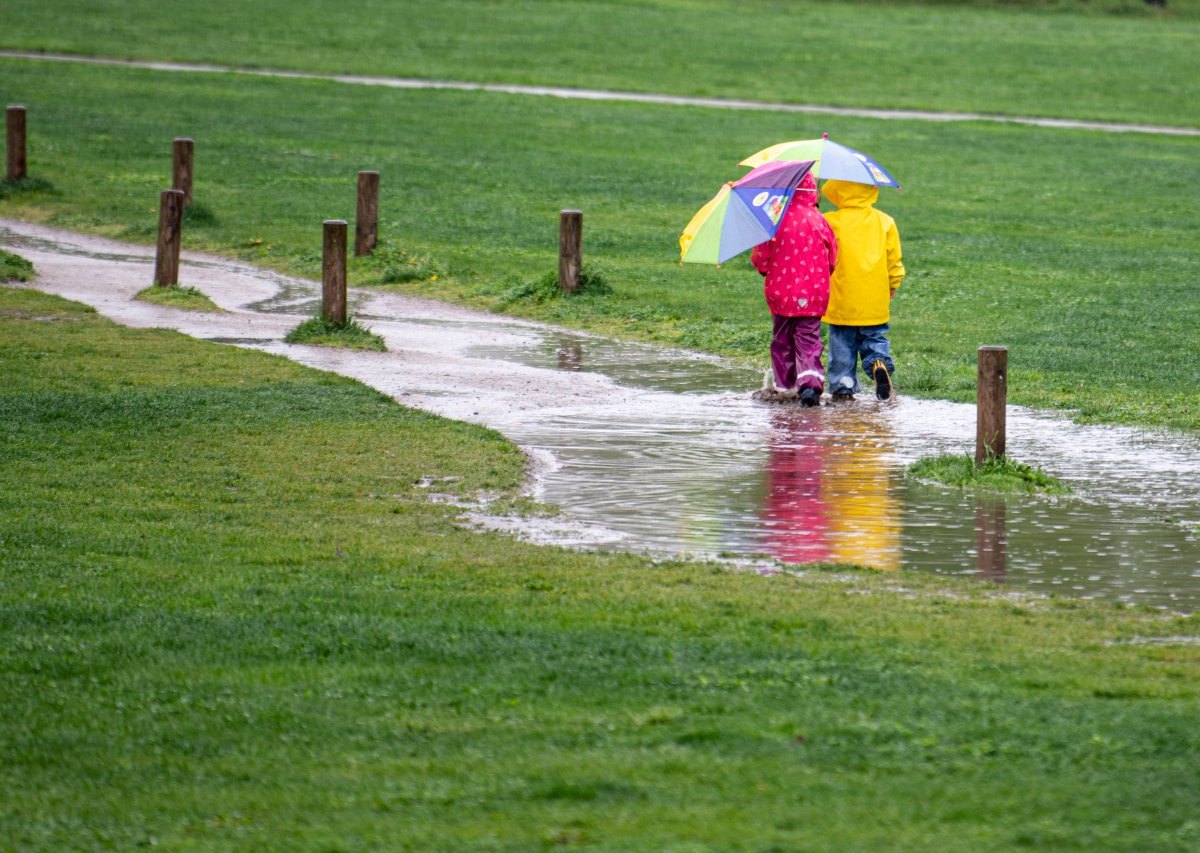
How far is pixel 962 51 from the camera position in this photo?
48.2 m

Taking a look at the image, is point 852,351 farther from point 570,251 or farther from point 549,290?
point 549,290

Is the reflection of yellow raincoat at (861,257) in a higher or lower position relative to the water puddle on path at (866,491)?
higher

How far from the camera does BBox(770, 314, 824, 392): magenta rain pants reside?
13031mm

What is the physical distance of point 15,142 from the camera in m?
24.6

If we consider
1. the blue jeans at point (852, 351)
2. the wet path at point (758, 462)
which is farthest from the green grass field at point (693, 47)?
the blue jeans at point (852, 351)

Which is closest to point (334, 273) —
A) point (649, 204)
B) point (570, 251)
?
point (570, 251)

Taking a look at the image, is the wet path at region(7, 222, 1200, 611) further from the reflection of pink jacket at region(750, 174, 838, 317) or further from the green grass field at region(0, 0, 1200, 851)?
the reflection of pink jacket at region(750, 174, 838, 317)

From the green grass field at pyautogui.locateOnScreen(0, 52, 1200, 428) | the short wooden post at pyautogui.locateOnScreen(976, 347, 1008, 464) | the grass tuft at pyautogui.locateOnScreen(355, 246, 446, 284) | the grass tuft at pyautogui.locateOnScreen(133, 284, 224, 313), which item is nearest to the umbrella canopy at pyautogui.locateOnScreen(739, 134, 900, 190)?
the green grass field at pyautogui.locateOnScreen(0, 52, 1200, 428)

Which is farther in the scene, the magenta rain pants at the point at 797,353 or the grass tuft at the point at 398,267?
the grass tuft at the point at 398,267

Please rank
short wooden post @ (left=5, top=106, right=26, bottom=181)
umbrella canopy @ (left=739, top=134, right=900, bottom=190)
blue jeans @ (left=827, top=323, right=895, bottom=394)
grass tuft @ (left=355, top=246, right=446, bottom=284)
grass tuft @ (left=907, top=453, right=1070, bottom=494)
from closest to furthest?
grass tuft @ (left=907, top=453, right=1070, bottom=494)
umbrella canopy @ (left=739, top=134, right=900, bottom=190)
blue jeans @ (left=827, top=323, right=895, bottom=394)
grass tuft @ (left=355, top=246, right=446, bottom=284)
short wooden post @ (left=5, top=106, right=26, bottom=181)

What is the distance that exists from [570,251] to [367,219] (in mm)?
3480

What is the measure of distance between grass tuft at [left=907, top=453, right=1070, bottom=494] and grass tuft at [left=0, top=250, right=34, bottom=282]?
10608mm

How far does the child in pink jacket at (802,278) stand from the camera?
12805 mm

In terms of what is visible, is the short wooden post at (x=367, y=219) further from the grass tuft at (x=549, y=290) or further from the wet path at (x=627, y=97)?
the wet path at (x=627, y=97)
